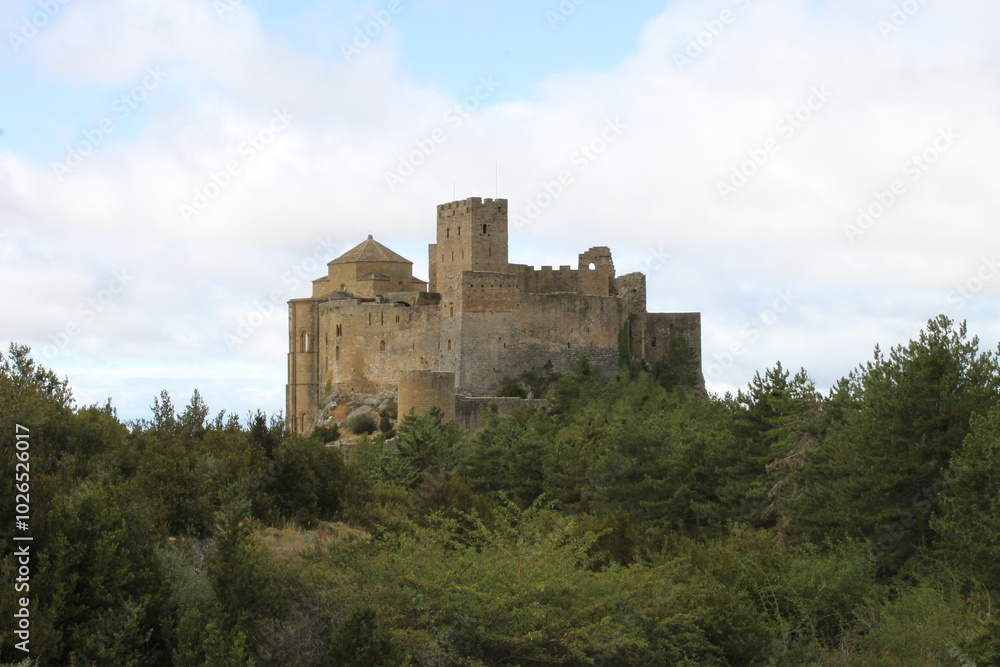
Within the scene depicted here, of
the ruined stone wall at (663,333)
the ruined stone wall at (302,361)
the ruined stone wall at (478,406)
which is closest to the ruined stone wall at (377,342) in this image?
the ruined stone wall at (302,361)

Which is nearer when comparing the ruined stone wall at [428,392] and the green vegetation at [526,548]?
the green vegetation at [526,548]

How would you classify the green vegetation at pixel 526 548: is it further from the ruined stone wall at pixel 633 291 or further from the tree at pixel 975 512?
the ruined stone wall at pixel 633 291

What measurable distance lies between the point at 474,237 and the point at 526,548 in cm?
3326

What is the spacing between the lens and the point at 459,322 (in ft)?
149

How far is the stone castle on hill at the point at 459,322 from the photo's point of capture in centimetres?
4534

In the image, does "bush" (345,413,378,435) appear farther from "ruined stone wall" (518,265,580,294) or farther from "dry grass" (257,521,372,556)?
"dry grass" (257,521,372,556)

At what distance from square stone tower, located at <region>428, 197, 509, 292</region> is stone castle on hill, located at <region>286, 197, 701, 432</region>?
4 cm

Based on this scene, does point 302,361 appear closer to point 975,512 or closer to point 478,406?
point 478,406

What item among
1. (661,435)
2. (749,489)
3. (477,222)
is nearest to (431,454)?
(661,435)

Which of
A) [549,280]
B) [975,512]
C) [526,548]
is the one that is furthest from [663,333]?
[526,548]

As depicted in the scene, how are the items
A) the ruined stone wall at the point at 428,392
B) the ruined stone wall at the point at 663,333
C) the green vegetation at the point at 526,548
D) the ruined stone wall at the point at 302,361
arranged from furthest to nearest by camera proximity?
the ruined stone wall at the point at 302,361 < the ruined stone wall at the point at 663,333 < the ruined stone wall at the point at 428,392 < the green vegetation at the point at 526,548

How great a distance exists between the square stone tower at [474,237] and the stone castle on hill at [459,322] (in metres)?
0.04

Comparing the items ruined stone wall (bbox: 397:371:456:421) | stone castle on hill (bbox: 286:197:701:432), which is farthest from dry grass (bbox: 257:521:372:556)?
stone castle on hill (bbox: 286:197:701:432)

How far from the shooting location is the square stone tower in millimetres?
46750
